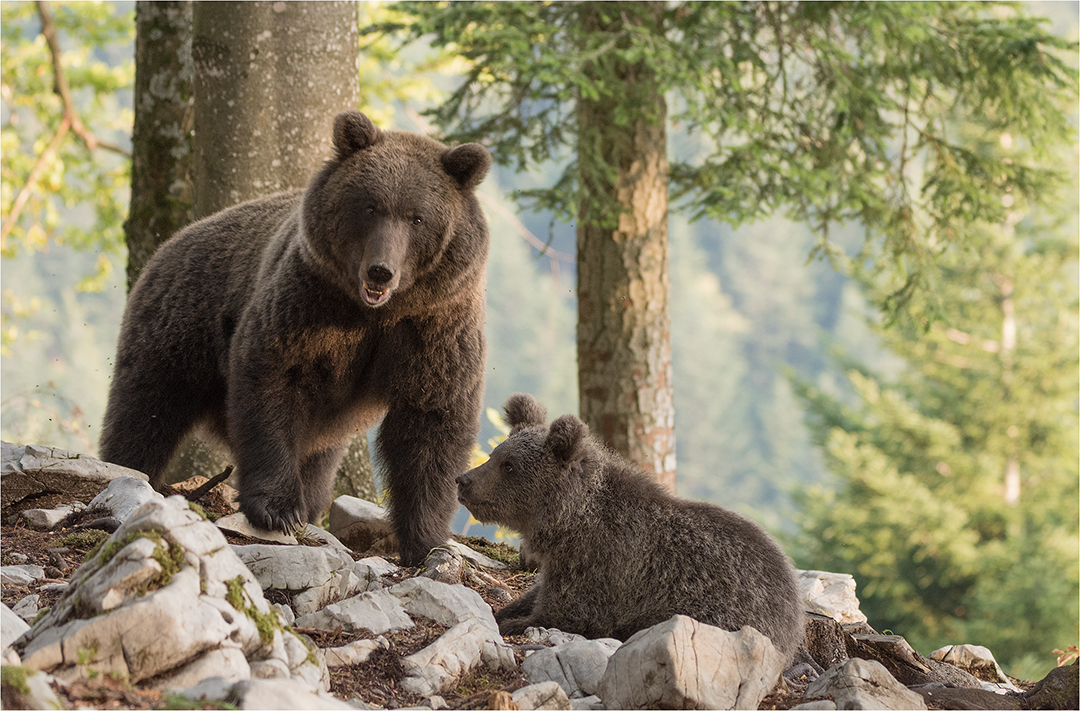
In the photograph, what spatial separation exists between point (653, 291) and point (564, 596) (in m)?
4.55

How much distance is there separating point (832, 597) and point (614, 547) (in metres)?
→ 1.76

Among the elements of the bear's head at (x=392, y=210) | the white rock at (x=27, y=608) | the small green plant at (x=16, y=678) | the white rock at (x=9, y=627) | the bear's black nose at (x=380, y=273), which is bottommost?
the white rock at (x=27, y=608)

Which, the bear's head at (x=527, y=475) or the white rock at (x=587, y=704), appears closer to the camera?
the white rock at (x=587, y=704)

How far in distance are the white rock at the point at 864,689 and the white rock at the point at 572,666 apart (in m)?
0.83

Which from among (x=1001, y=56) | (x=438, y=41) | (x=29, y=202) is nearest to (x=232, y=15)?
(x=438, y=41)

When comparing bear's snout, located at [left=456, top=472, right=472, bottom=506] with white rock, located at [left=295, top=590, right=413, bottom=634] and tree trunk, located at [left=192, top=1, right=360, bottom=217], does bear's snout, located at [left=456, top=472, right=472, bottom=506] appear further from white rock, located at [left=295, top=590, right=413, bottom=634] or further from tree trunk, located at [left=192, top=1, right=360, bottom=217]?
tree trunk, located at [left=192, top=1, right=360, bottom=217]

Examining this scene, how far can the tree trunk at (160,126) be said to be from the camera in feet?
25.2

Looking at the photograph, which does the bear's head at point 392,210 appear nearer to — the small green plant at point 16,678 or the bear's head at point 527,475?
the bear's head at point 527,475

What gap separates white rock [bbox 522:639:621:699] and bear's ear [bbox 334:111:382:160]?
265cm

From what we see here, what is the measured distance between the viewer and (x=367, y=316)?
488cm

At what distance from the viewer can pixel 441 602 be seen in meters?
4.34

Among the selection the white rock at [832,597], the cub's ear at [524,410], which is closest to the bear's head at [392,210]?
the cub's ear at [524,410]

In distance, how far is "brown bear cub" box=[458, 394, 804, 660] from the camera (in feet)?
13.7

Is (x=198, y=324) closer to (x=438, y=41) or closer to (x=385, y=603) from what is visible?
(x=385, y=603)
